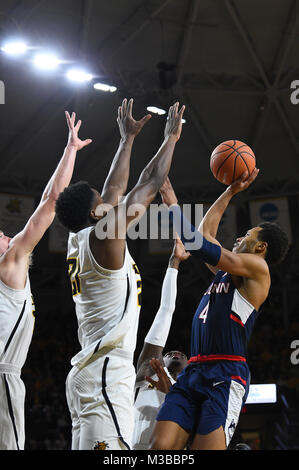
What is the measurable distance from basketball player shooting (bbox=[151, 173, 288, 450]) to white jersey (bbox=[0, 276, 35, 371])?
1.26m

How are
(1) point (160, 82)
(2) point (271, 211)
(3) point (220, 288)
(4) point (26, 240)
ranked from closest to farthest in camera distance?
(3) point (220, 288), (4) point (26, 240), (1) point (160, 82), (2) point (271, 211)

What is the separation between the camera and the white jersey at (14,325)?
14.6 feet

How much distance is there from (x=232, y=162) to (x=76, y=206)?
5.79ft

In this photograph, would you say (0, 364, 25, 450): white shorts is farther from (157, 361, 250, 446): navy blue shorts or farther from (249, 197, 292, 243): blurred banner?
(249, 197, 292, 243): blurred banner

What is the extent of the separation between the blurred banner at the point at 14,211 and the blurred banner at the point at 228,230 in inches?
218

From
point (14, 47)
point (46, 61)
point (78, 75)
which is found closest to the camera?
point (14, 47)

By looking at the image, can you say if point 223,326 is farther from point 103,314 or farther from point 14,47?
point 14,47

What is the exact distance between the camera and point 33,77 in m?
14.2

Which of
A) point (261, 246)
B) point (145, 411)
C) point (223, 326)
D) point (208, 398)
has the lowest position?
point (145, 411)

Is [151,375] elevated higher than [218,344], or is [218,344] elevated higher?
[218,344]

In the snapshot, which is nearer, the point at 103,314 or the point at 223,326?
the point at 103,314

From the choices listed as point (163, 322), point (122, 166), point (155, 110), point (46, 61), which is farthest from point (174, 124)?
point (155, 110)

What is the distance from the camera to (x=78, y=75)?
13.6 m
